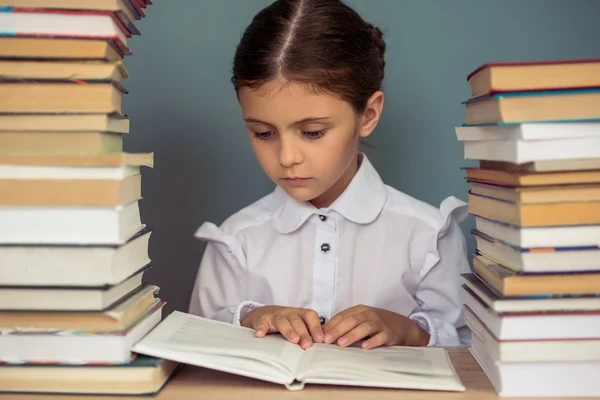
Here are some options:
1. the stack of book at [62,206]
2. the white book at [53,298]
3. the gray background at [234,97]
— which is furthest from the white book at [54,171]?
the gray background at [234,97]

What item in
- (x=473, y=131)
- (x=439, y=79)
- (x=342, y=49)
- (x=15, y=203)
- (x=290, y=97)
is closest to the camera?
(x=15, y=203)

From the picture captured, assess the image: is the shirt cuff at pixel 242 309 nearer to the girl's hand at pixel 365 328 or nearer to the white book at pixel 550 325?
the girl's hand at pixel 365 328

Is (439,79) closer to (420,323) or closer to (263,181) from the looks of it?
(263,181)

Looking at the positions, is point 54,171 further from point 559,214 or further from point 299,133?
point 559,214

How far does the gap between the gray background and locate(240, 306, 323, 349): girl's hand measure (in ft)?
2.44

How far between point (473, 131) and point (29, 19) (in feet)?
2.06

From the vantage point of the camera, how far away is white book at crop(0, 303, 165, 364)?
0.92 metres

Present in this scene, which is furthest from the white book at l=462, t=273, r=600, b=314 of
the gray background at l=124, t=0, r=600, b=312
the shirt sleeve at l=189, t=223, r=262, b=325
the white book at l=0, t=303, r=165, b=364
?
the gray background at l=124, t=0, r=600, b=312

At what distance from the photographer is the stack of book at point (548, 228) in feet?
2.86

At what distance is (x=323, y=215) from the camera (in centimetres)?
157

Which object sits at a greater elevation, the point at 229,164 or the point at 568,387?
the point at 229,164

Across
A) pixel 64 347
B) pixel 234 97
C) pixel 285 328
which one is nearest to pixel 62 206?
pixel 64 347

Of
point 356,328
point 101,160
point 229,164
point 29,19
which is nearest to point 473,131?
point 356,328

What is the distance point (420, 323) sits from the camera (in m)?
1.44
